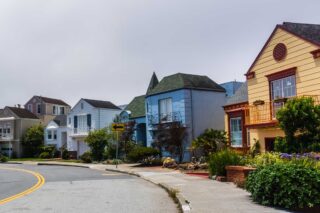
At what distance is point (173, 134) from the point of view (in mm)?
32062

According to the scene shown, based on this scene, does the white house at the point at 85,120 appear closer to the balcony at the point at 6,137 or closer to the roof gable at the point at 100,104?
the roof gable at the point at 100,104

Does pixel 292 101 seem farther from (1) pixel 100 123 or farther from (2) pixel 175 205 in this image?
(1) pixel 100 123

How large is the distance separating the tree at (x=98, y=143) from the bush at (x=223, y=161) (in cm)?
2332

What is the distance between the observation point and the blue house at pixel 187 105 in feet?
109

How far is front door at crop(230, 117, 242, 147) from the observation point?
1028 inches

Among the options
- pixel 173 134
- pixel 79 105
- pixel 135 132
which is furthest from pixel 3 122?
pixel 173 134

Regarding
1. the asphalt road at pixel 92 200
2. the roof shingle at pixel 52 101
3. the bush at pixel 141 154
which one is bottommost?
the asphalt road at pixel 92 200

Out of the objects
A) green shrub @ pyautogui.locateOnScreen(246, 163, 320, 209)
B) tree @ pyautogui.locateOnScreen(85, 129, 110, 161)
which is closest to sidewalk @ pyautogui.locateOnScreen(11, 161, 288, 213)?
green shrub @ pyautogui.locateOnScreen(246, 163, 320, 209)

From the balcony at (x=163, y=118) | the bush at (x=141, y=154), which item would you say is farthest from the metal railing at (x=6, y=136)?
the bush at (x=141, y=154)

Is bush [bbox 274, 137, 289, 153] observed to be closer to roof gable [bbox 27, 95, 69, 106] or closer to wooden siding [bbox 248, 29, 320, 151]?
A: wooden siding [bbox 248, 29, 320, 151]

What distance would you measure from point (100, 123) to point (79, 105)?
12.8 feet

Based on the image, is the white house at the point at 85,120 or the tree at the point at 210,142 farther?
the white house at the point at 85,120

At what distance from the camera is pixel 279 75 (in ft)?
67.7

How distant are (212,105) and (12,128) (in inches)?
1490
